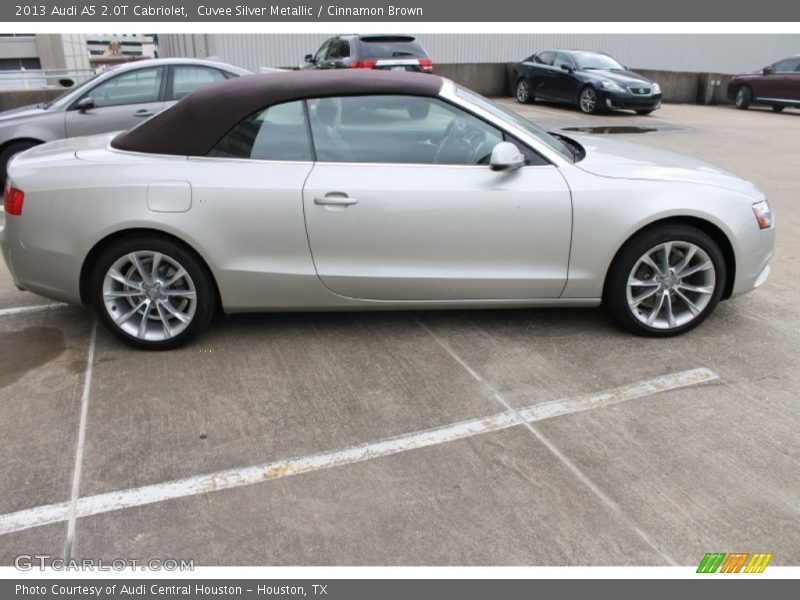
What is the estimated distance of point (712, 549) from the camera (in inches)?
101

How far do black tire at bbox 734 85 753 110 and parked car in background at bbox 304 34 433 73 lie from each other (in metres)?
11.1

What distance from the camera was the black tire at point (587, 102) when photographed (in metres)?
16.1

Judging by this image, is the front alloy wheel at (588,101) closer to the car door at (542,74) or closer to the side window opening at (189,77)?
the car door at (542,74)

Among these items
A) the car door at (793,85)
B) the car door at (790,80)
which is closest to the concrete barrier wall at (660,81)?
the car door at (790,80)

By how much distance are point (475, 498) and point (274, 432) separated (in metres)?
1.04

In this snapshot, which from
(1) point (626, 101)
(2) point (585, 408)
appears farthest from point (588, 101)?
(2) point (585, 408)

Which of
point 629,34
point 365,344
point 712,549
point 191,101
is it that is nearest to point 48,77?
point 191,101

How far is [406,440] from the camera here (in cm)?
324

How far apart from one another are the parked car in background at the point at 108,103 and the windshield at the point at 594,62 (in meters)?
11.2

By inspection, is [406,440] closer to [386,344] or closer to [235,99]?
[386,344]

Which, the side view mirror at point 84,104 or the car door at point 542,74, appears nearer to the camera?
the side view mirror at point 84,104

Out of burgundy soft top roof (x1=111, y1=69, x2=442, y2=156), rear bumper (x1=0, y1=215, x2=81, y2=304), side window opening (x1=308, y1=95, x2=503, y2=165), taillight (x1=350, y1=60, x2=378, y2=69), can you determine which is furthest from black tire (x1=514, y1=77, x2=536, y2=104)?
rear bumper (x1=0, y1=215, x2=81, y2=304)

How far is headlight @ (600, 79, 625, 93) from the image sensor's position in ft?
52.0

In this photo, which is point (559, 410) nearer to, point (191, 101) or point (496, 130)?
point (496, 130)
